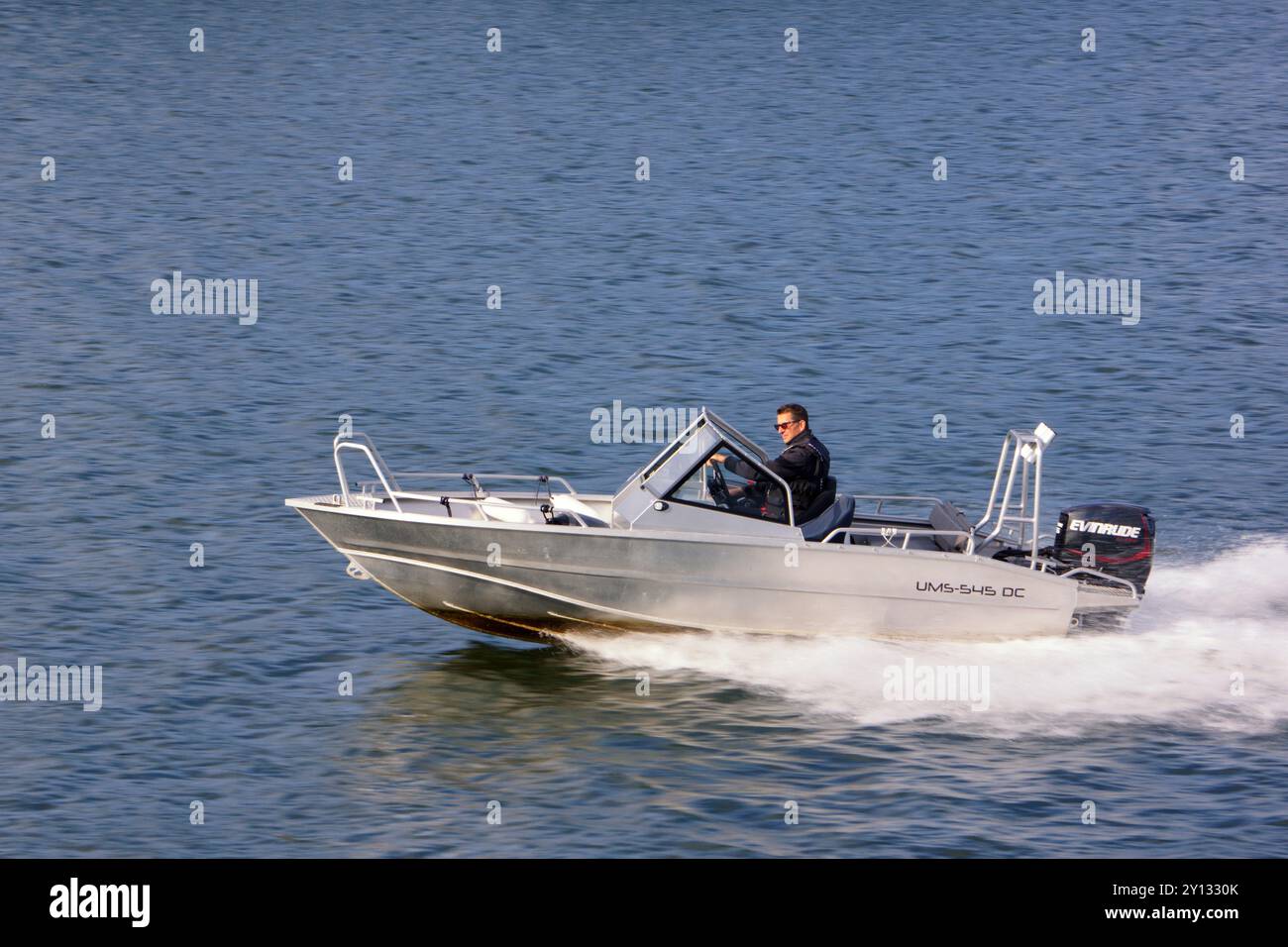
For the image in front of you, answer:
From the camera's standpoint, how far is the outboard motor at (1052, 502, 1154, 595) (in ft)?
47.8

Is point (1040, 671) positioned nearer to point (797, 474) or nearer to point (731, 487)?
point (797, 474)

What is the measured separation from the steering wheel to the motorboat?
0.04 feet

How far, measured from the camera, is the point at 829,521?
49.3 feet

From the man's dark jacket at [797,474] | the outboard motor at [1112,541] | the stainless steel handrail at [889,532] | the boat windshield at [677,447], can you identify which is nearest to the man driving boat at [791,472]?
the man's dark jacket at [797,474]

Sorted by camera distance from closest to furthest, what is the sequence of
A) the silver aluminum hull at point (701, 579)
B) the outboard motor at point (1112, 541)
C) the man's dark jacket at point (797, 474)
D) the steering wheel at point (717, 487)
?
the silver aluminum hull at point (701, 579) < the outboard motor at point (1112, 541) < the man's dark jacket at point (797, 474) < the steering wheel at point (717, 487)

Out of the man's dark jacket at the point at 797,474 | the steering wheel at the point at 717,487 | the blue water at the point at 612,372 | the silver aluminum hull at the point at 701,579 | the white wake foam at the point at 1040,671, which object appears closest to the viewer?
the blue water at the point at 612,372

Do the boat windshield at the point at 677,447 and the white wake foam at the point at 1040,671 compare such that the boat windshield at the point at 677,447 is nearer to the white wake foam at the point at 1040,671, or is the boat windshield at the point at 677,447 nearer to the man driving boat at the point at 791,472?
Result: the man driving boat at the point at 791,472

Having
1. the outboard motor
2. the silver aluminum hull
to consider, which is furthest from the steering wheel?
the outboard motor

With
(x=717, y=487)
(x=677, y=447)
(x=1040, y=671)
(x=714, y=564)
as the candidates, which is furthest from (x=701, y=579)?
(x=1040, y=671)

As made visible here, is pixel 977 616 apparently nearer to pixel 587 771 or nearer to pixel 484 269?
pixel 587 771

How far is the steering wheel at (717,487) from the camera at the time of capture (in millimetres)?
14836

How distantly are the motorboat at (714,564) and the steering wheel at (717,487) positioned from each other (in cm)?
1

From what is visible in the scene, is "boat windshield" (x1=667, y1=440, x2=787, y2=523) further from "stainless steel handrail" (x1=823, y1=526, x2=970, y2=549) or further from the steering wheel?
"stainless steel handrail" (x1=823, y1=526, x2=970, y2=549)

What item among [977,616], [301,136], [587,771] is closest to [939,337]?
[977,616]
